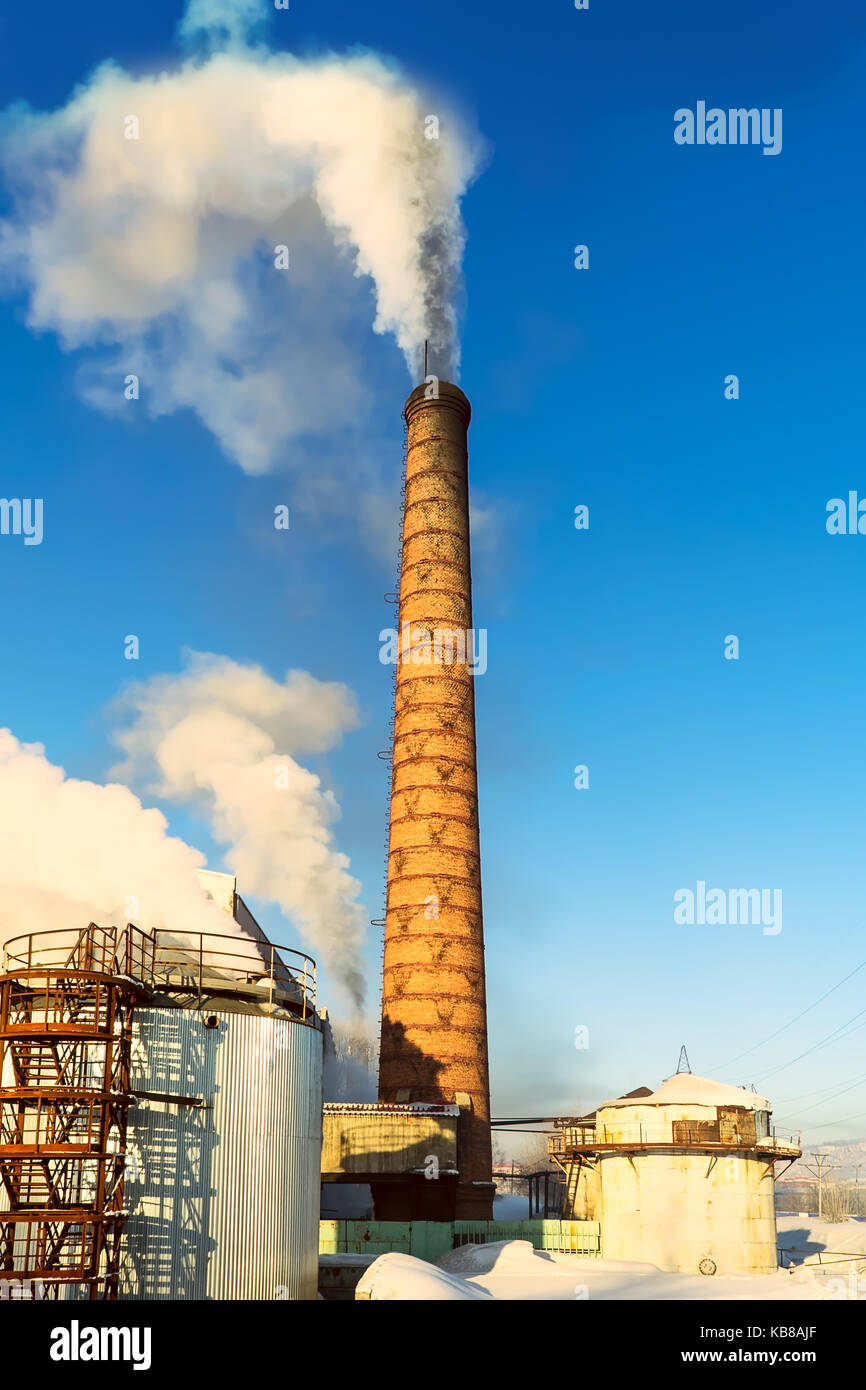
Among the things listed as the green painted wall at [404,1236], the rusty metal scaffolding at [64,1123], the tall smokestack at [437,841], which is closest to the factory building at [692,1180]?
the green painted wall at [404,1236]

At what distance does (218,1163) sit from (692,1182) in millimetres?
23209

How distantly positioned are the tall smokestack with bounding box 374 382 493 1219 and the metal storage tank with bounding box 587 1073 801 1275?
5206mm

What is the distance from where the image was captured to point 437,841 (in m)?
44.1

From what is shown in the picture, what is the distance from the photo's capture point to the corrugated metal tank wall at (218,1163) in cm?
2012

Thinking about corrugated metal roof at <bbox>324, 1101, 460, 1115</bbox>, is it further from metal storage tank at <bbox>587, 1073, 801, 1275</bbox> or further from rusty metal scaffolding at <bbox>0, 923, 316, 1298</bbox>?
rusty metal scaffolding at <bbox>0, 923, 316, 1298</bbox>

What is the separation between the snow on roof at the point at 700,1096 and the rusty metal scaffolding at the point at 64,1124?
84.4ft

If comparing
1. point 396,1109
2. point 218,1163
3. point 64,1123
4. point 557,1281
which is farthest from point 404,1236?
point 64,1123

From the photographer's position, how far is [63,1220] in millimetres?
18172

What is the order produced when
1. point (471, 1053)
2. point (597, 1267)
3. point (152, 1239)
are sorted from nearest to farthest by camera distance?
point (152, 1239)
point (597, 1267)
point (471, 1053)

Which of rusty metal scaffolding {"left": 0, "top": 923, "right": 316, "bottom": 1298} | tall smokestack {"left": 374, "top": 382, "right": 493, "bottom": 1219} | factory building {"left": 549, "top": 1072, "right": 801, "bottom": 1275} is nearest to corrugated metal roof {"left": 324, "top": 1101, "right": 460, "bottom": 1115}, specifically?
tall smokestack {"left": 374, "top": 382, "right": 493, "bottom": 1219}
